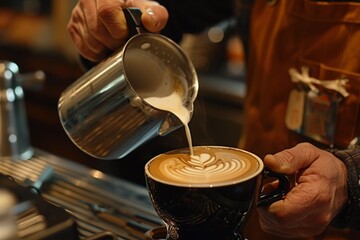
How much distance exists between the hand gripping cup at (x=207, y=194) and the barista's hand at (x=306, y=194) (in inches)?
0.6

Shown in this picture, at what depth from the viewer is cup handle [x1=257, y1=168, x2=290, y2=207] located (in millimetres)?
688

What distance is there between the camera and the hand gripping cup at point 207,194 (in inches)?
25.1

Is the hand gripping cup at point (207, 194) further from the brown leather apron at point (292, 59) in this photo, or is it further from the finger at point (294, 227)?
the brown leather apron at point (292, 59)

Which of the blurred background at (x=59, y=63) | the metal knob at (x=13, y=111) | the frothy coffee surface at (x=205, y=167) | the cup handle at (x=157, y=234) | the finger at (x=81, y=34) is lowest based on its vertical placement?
the blurred background at (x=59, y=63)

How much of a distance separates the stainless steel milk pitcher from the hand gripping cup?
9 centimetres

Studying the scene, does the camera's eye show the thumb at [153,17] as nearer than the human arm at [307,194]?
No

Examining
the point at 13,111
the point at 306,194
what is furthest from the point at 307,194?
the point at 13,111

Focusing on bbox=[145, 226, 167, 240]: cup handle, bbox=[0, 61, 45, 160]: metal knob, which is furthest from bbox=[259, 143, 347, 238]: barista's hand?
bbox=[0, 61, 45, 160]: metal knob

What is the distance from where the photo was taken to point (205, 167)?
71cm

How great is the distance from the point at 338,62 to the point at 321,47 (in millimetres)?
46

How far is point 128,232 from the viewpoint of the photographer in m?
0.82

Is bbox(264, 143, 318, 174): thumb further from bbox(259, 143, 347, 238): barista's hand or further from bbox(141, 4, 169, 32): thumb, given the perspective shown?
bbox(141, 4, 169, 32): thumb

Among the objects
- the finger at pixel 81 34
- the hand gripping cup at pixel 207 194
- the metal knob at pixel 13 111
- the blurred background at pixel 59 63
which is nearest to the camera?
the hand gripping cup at pixel 207 194

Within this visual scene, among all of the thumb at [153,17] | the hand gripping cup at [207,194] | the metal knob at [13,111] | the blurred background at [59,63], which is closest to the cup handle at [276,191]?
the hand gripping cup at [207,194]
